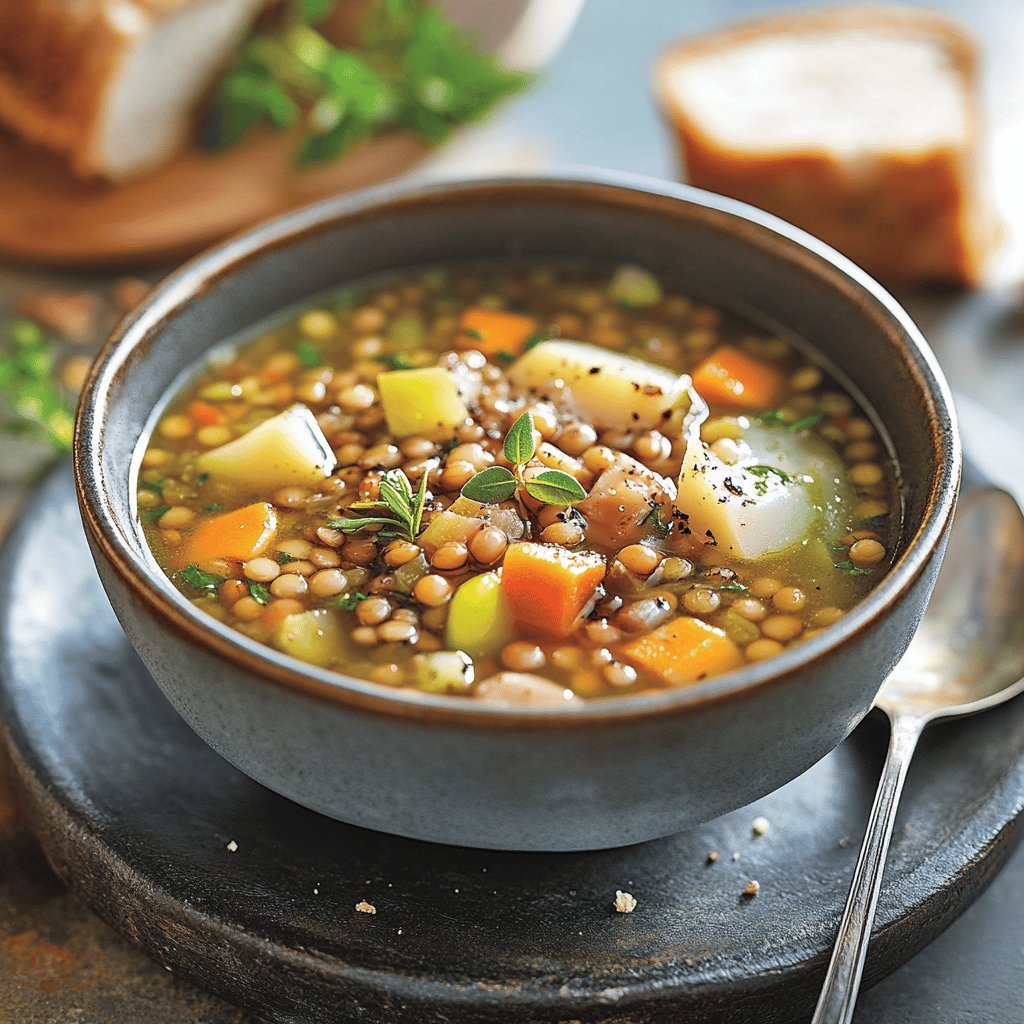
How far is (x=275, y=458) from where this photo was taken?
2.63 meters

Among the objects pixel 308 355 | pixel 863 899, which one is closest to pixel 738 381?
pixel 308 355

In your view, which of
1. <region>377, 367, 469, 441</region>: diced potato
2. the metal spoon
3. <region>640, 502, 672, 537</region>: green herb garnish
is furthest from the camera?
<region>377, 367, 469, 441</region>: diced potato

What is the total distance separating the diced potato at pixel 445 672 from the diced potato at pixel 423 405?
0.60 metres

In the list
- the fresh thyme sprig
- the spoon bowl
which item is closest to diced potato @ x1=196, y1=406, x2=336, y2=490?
the fresh thyme sprig

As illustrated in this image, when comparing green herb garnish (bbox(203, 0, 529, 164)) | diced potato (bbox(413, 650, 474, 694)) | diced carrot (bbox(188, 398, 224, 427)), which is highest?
diced potato (bbox(413, 650, 474, 694))

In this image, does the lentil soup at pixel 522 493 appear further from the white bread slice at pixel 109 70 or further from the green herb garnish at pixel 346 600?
the white bread slice at pixel 109 70

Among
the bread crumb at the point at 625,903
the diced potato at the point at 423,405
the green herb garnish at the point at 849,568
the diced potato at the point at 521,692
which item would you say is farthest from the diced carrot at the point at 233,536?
the green herb garnish at the point at 849,568

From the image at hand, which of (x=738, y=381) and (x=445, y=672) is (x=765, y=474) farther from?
(x=445, y=672)

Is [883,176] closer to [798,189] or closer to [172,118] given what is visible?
[798,189]

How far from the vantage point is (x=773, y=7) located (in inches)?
212

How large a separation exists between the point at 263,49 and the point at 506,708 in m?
3.34

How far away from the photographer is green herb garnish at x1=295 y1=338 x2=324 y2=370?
2.97 meters

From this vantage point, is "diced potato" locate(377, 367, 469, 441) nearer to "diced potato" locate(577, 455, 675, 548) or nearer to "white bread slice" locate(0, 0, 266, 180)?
"diced potato" locate(577, 455, 675, 548)

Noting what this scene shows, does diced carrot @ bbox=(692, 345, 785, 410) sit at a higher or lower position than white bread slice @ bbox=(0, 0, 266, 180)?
higher
